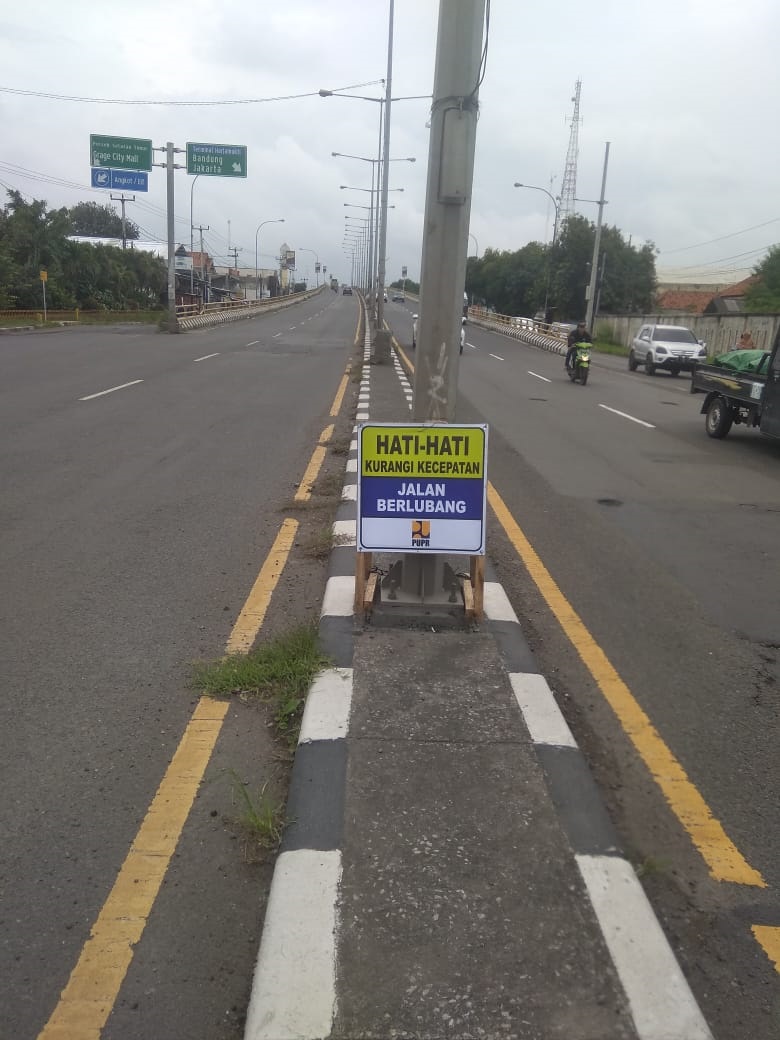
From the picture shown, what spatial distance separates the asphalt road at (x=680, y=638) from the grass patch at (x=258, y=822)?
1243 mm

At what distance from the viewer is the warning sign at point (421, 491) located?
462cm

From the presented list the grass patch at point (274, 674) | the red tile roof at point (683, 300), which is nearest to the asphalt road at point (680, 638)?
the grass patch at point (274, 674)

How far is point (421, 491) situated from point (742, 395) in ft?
30.3

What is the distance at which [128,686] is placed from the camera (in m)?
4.12

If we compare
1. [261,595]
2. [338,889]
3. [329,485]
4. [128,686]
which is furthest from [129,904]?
[329,485]

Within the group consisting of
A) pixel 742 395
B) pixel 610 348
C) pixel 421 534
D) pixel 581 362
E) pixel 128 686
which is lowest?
pixel 610 348

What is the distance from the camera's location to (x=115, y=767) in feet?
11.3

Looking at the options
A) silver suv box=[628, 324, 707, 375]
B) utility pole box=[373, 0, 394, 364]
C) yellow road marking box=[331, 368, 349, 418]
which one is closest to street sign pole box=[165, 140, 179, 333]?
utility pole box=[373, 0, 394, 364]

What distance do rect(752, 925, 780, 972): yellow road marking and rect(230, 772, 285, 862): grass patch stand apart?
1547 millimetres

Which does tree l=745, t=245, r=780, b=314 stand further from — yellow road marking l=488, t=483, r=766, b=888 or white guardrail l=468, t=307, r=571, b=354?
yellow road marking l=488, t=483, r=766, b=888

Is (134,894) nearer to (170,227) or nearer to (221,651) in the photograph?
(221,651)

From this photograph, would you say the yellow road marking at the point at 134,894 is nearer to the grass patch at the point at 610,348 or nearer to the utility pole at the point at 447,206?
the utility pole at the point at 447,206

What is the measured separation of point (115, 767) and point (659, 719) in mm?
2417

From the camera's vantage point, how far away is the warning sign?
4.62 metres
